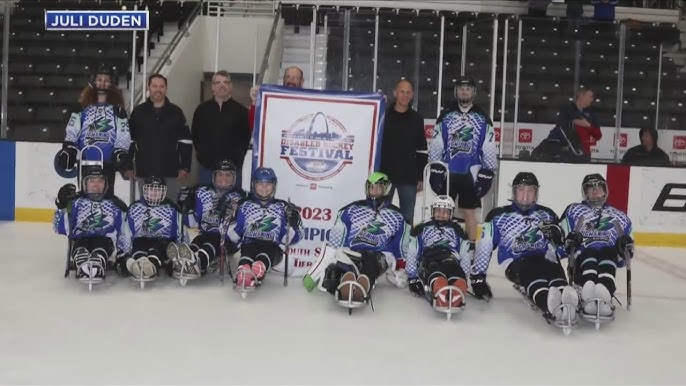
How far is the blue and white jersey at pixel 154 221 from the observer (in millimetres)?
5680

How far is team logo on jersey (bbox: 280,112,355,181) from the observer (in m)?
6.18

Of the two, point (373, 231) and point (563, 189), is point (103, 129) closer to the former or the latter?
point (373, 231)

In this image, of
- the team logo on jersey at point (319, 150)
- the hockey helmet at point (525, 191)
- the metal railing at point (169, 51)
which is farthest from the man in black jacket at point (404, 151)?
the metal railing at point (169, 51)

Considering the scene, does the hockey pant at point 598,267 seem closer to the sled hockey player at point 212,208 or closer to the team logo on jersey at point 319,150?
the team logo on jersey at point 319,150

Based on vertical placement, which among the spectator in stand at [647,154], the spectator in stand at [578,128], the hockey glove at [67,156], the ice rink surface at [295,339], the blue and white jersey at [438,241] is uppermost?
the spectator in stand at [578,128]

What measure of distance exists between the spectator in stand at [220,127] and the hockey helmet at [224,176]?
290 millimetres

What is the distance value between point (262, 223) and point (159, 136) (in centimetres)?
104

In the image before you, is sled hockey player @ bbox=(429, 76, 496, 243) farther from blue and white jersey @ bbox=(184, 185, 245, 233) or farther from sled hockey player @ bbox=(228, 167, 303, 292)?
blue and white jersey @ bbox=(184, 185, 245, 233)

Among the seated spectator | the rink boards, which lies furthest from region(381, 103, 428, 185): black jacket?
the seated spectator

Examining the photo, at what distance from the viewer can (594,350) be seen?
4.43 m

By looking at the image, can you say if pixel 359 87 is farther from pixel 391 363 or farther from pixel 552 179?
pixel 391 363

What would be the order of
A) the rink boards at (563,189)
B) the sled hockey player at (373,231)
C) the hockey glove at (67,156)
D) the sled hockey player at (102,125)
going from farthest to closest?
the rink boards at (563,189), the sled hockey player at (102,125), the hockey glove at (67,156), the sled hockey player at (373,231)

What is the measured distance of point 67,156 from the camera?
19.9ft
